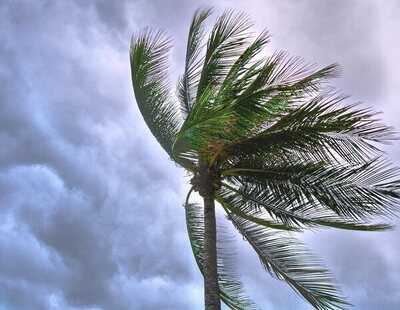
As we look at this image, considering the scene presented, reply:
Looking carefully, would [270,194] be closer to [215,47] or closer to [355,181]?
[355,181]

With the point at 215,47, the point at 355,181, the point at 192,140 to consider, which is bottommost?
the point at 192,140

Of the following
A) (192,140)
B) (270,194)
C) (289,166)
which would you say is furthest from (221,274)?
(192,140)

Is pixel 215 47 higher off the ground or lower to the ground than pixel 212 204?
higher

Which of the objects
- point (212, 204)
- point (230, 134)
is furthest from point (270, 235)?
point (230, 134)

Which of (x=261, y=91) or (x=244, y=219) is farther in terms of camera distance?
(x=244, y=219)

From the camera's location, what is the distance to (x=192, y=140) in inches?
367

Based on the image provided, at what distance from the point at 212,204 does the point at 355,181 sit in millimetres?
3023

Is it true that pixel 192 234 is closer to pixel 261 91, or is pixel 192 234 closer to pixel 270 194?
pixel 270 194

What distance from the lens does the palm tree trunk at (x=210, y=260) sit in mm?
10836

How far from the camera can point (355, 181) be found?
37.3 ft

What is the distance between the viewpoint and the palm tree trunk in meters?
10.8

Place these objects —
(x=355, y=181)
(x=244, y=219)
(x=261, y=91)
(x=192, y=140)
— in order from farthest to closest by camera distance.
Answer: (x=244, y=219) < (x=355, y=181) < (x=261, y=91) < (x=192, y=140)

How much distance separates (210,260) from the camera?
11289 mm

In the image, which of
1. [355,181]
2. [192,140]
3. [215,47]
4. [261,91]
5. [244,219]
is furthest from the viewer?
[244,219]
